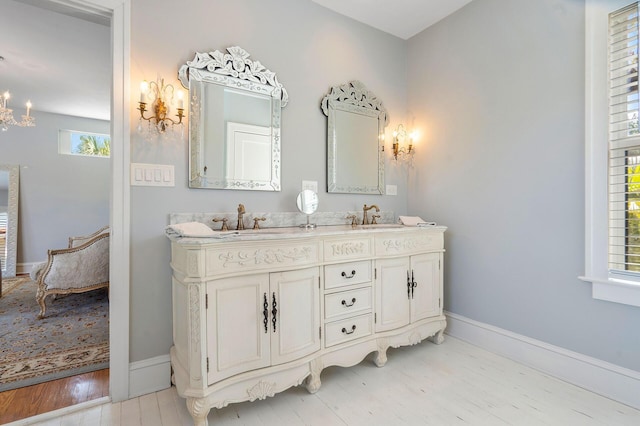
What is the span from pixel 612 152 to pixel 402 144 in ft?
4.91

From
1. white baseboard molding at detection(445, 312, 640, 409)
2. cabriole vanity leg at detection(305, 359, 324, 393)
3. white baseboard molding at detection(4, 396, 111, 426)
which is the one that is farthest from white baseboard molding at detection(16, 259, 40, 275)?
white baseboard molding at detection(445, 312, 640, 409)

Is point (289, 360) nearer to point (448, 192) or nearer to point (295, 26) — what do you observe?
point (448, 192)

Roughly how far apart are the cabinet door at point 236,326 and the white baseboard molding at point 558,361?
5.67ft

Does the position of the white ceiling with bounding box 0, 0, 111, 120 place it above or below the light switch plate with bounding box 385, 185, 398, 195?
above

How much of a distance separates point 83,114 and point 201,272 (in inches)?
221

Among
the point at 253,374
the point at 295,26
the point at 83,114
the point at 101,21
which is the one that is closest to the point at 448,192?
the point at 295,26

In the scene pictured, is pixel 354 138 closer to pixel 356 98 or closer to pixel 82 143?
Answer: pixel 356 98

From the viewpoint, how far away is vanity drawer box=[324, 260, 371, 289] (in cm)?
180

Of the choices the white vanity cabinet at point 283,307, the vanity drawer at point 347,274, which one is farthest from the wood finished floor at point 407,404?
the vanity drawer at point 347,274

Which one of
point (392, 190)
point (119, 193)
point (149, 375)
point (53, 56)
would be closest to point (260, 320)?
point (149, 375)

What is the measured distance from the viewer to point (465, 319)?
8.04 ft

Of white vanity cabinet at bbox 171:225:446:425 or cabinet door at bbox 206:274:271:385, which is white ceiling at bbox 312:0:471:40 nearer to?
white vanity cabinet at bbox 171:225:446:425

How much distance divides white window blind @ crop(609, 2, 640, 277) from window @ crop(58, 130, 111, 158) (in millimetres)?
6929

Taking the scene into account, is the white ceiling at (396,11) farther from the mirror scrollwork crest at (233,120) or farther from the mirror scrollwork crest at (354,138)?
the mirror scrollwork crest at (233,120)
